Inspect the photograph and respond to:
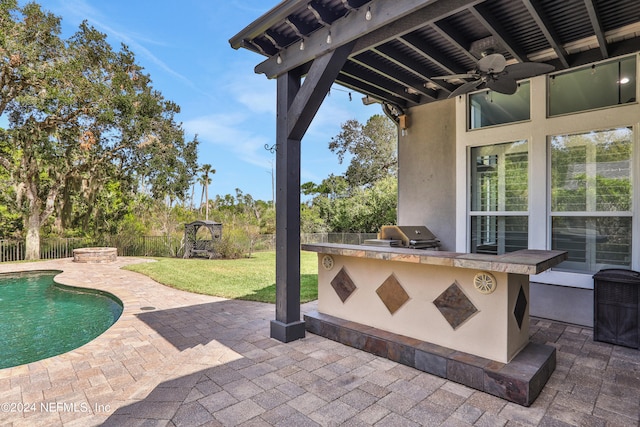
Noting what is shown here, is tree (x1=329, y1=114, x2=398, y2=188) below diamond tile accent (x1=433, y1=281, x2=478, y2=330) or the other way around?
the other way around

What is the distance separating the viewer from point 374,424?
194 cm

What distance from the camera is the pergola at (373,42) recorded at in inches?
111

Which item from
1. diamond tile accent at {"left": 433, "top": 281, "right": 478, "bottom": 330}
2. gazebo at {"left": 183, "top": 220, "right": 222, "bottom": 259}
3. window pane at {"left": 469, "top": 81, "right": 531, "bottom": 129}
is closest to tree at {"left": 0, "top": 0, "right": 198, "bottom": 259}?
gazebo at {"left": 183, "top": 220, "right": 222, "bottom": 259}

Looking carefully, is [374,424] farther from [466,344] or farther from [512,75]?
[512,75]

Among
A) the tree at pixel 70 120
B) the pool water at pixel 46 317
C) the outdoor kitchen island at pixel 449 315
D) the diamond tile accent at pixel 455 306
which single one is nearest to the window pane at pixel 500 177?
the outdoor kitchen island at pixel 449 315

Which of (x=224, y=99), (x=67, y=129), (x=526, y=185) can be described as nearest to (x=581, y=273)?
(x=526, y=185)

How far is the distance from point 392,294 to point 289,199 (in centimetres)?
139

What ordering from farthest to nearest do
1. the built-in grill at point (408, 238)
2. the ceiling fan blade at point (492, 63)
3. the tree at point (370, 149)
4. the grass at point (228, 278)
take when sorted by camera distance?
the tree at point (370, 149)
the grass at point (228, 278)
the built-in grill at point (408, 238)
the ceiling fan blade at point (492, 63)

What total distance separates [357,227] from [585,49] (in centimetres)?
1241

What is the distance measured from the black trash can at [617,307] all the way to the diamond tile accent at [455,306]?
1944 millimetres

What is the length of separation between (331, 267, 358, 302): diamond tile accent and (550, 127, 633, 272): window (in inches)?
110

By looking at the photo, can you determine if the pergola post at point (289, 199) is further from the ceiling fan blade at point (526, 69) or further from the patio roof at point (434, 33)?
the ceiling fan blade at point (526, 69)

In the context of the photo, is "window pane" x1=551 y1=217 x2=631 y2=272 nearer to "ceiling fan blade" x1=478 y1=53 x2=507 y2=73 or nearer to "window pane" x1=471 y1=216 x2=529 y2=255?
"window pane" x1=471 y1=216 x2=529 y2=255

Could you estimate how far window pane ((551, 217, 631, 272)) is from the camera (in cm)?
371
